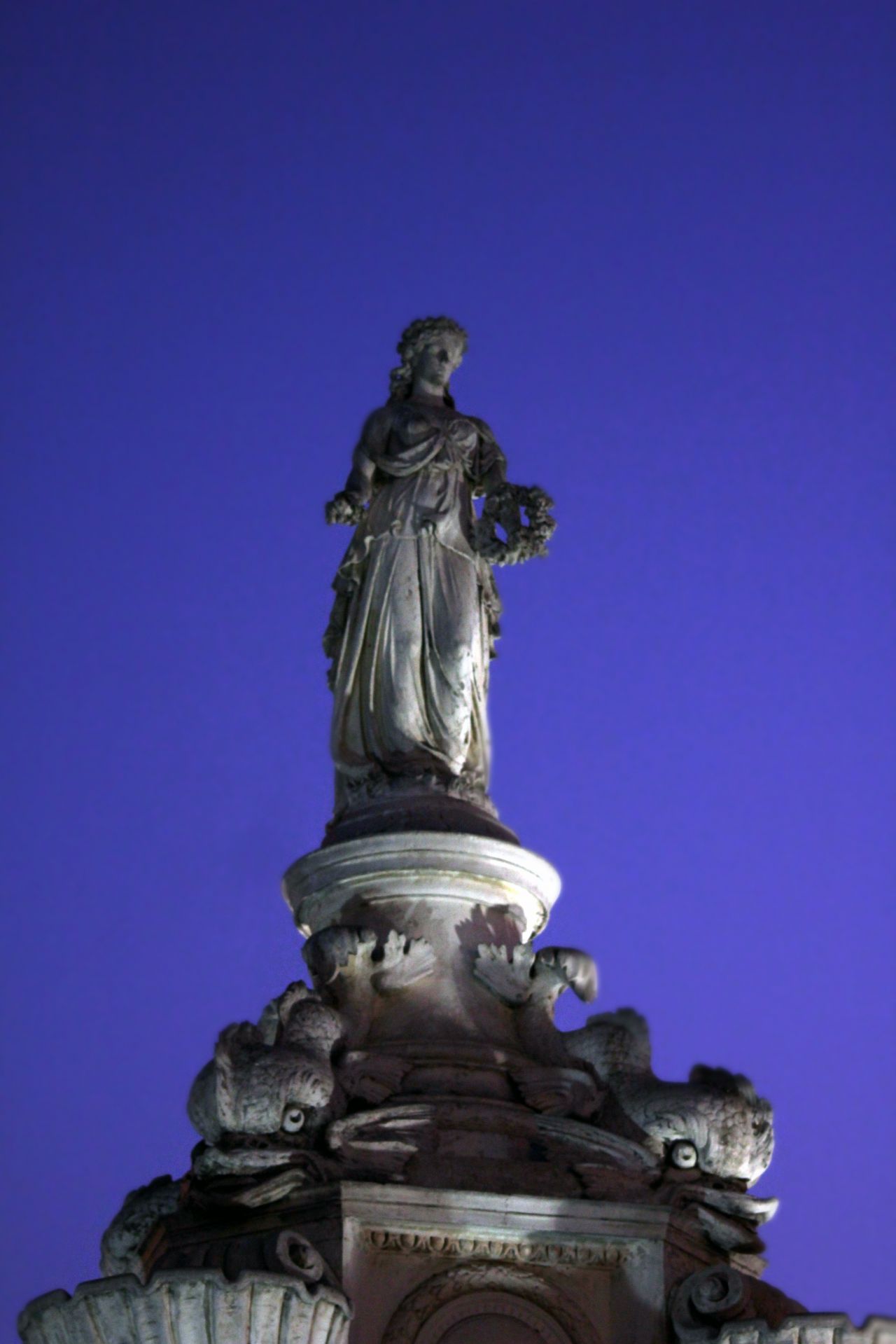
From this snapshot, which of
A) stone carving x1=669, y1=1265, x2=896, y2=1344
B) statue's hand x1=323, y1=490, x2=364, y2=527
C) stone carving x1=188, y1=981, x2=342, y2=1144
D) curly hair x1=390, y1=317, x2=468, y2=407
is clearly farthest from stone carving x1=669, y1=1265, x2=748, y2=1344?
curly hair x1=390, y1=317, x2=468, y2=407

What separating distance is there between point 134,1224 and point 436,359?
599 centimetres

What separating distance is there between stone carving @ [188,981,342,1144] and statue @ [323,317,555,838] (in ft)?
6.56

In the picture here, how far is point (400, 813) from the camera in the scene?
14227mm

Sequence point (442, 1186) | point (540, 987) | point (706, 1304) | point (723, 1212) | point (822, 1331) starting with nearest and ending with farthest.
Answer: point (822, 1331)
point (442, 1186)
point (706, 1304)
point (723, 1212)
point (540, 987)

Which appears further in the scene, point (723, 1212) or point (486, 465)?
point (486, 465)

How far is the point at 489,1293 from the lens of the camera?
474 inches

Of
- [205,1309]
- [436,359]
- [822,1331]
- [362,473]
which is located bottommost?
[205,1309]

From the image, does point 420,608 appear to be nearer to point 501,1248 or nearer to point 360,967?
point 360,967

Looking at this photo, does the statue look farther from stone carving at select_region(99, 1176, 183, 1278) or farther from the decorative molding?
the decorative molding

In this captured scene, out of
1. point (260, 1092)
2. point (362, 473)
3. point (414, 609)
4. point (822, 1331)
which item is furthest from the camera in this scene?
point (362, 473)

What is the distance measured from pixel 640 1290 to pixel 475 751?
390 centimetres

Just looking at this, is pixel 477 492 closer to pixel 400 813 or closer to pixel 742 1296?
pixel 400 813

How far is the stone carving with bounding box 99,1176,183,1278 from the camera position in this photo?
1298cm

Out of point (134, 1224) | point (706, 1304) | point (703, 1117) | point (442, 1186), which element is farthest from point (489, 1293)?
point (134, 1224)
